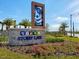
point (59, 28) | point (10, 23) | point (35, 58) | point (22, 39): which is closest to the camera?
point (35, 58)

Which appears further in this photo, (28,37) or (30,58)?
(28,37)

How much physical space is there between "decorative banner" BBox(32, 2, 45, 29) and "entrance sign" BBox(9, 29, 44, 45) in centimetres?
77

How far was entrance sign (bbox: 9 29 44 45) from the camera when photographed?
22.2 meters

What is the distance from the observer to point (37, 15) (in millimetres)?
24047

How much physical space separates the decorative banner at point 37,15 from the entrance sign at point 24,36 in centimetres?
77

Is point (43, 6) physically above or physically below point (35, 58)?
above

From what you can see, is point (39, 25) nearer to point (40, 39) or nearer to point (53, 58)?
point (40, 39)

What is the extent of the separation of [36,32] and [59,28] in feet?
173

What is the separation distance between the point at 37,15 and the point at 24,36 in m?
2.92

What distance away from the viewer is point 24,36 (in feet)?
74.1

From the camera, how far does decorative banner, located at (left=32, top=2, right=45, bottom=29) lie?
23.5 metres

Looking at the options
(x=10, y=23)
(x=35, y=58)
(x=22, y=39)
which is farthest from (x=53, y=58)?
(x=10, y=23)

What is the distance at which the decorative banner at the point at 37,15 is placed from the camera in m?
23.5

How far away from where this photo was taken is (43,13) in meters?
24.6
